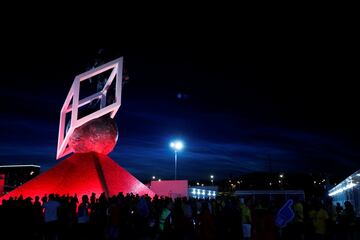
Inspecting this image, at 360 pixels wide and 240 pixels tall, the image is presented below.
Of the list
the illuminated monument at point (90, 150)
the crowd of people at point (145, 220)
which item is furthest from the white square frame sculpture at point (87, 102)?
the crowd of people at point (145, 220)

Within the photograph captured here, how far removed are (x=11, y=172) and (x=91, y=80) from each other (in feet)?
173

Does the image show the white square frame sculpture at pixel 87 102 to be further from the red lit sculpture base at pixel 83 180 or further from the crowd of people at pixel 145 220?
the crowd of people at pixel 145 220

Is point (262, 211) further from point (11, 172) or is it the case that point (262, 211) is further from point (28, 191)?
point (11, 172)

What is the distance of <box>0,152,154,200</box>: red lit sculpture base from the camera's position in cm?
1934

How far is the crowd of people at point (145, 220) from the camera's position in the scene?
982cm

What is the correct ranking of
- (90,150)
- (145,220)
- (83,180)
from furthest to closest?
(90,150) < (83,180) < (145,220)

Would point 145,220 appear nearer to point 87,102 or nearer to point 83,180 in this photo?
point 83,180

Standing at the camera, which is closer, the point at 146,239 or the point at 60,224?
the point at 60,224

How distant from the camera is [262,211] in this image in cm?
791

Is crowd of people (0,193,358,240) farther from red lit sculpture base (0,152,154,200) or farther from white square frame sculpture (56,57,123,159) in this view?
white square frame sculpture (56,57,123,159)

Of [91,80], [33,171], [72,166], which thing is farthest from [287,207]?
[33,171]

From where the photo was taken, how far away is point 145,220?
12.6m

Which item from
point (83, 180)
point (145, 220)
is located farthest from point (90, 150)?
point (145, 220)

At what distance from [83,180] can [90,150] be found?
2961mm
